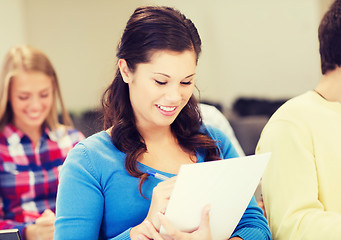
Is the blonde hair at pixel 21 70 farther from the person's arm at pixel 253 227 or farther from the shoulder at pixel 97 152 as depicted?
the person's arm at pixel 253 227

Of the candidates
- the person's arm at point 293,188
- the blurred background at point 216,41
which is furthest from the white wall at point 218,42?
the person's arm at point 293,188

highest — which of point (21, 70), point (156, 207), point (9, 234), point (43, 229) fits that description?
point (21, 70)

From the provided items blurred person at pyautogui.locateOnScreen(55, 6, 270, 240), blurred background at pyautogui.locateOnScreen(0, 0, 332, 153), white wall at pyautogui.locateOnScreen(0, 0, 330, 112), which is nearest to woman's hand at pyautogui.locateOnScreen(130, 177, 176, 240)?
blurred person at pyautogui.locateOnScreen(55, 6, 270, 240)

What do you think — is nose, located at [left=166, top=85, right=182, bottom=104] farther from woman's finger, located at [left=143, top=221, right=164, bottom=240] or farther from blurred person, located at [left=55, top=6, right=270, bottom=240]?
woman's finger, located at [left=143, top=221, right=164, bottom=240]

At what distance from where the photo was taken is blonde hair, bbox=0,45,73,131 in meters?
2.17

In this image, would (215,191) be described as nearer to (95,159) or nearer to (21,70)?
(95,159)

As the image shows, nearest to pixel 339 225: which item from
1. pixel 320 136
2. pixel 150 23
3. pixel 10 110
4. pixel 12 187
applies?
pixel 320 136

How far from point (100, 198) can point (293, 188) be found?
52 centimetres

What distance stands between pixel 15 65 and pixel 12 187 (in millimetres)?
545

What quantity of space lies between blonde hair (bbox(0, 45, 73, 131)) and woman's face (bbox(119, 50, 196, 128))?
1.03 metres

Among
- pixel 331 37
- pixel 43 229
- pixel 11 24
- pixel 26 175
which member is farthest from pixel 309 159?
pixel 11 24

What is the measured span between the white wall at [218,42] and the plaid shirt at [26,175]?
7.20 feet

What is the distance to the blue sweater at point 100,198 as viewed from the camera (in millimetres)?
1176

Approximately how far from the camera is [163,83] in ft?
4.08
